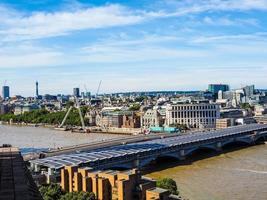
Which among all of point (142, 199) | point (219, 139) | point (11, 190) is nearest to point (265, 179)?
point (142, 199)

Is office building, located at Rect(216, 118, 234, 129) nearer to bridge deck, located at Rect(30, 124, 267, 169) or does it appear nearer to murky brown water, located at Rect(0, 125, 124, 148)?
murky brown water, located at Rect(0, 125, 124, 148)

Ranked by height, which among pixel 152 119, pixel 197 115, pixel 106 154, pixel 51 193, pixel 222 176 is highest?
pixel 197 115

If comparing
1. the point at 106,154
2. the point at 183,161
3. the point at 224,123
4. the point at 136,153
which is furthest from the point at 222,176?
the point at 224,123

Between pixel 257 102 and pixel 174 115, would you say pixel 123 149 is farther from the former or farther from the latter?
pixel 257 102

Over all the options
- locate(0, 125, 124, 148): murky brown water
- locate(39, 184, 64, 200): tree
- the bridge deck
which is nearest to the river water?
locate(0, 125, 124, 148): murky brown water

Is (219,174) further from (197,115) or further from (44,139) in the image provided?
(197,115)
